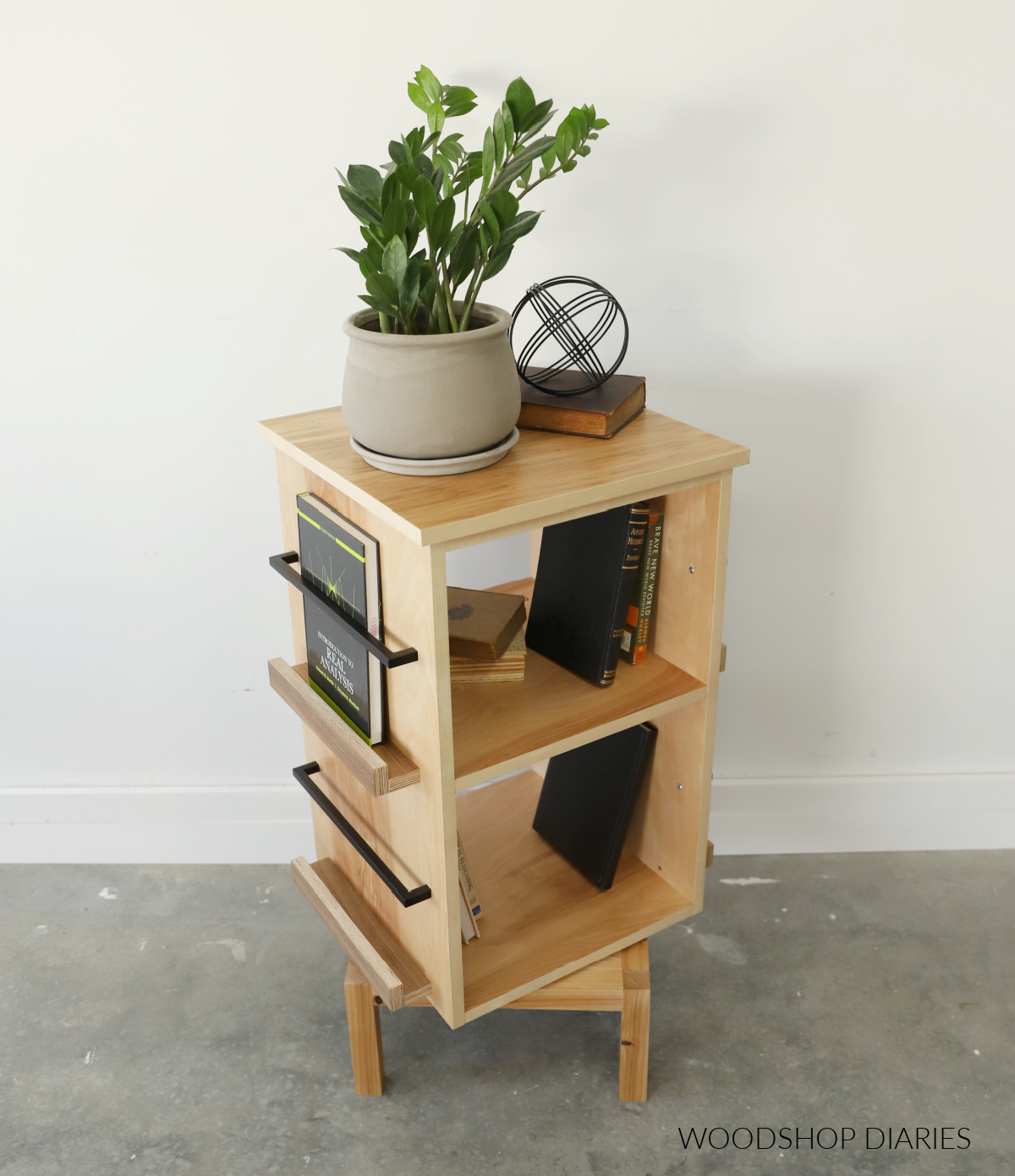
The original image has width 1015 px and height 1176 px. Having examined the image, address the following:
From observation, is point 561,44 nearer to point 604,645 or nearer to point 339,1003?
point 604,645

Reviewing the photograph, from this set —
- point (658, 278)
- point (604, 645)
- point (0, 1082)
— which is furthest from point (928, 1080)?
point (0, 1082)

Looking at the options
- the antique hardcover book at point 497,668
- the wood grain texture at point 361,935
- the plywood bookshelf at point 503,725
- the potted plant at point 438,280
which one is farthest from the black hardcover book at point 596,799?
the potted plant at point 438,280

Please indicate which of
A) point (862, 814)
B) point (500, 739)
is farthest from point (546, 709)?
point (862, 814)

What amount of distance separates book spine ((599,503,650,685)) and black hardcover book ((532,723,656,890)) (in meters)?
0.20

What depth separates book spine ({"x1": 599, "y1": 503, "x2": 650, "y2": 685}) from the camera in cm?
135

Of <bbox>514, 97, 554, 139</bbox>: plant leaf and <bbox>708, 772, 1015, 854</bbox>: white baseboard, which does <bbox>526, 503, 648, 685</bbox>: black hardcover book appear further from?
<bbox>708, 772, 1015, 854</bbox>: white baseboard

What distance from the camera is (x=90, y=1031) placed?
5.74 feet

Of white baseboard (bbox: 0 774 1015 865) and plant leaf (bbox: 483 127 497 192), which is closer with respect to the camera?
plant leaf (bbox: 483 127 497 192)

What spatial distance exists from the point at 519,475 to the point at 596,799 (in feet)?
2.16

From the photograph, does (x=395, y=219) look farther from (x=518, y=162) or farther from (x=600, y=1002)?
(x=600, y=1002)

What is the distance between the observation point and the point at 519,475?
1.20 meters

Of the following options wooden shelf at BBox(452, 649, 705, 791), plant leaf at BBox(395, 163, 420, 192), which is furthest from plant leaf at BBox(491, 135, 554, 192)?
wooden shelf at BBox(452, 649, 705, 791)

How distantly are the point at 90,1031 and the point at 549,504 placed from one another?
1320 mm

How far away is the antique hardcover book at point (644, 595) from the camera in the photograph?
1.39 metres
